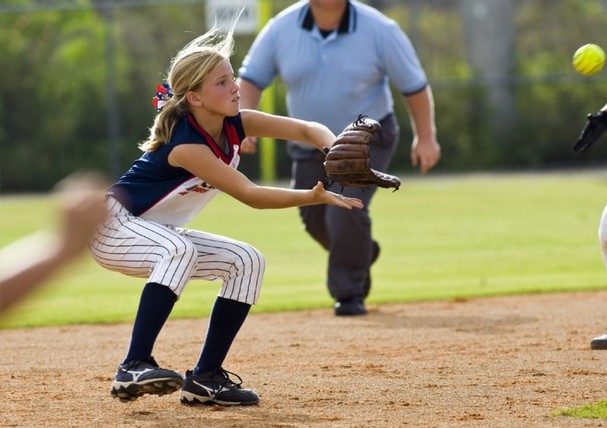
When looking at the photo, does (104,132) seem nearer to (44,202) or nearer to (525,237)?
(44,202)

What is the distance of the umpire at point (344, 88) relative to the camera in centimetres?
798

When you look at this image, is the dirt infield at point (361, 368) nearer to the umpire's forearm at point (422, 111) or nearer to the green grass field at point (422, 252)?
the green grass field at point (422, 252)

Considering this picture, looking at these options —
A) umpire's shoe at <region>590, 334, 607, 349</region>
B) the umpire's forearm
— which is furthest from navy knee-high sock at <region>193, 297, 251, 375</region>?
the umpire's forearm

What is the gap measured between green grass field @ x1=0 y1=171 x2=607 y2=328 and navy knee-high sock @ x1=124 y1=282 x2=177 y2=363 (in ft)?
1.82

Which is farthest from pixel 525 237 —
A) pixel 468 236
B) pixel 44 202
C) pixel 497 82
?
pixel 497 82

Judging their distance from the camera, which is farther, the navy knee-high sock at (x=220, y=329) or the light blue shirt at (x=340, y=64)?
the light blue shirt at (x=340, y=64)

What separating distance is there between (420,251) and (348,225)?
3990 millimetres

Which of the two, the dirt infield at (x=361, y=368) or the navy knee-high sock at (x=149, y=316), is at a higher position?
the navy knee-high sock at (x=149, y=316)

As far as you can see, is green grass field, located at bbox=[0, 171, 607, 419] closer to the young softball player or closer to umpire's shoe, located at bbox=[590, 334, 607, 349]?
the young softball player

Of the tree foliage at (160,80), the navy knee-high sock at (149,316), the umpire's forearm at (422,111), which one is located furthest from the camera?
the tree foliage at (160,80)

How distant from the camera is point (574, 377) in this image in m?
5.43

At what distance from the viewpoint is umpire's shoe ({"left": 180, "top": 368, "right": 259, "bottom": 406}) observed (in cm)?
509

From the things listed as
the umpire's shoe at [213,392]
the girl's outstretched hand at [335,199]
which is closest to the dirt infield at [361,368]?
the umpire's shoe at [213,392]

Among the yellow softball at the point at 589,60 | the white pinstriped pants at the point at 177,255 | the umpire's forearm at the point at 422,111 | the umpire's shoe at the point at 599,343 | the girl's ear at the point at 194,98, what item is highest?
the yellow softball at the point at 589,60
